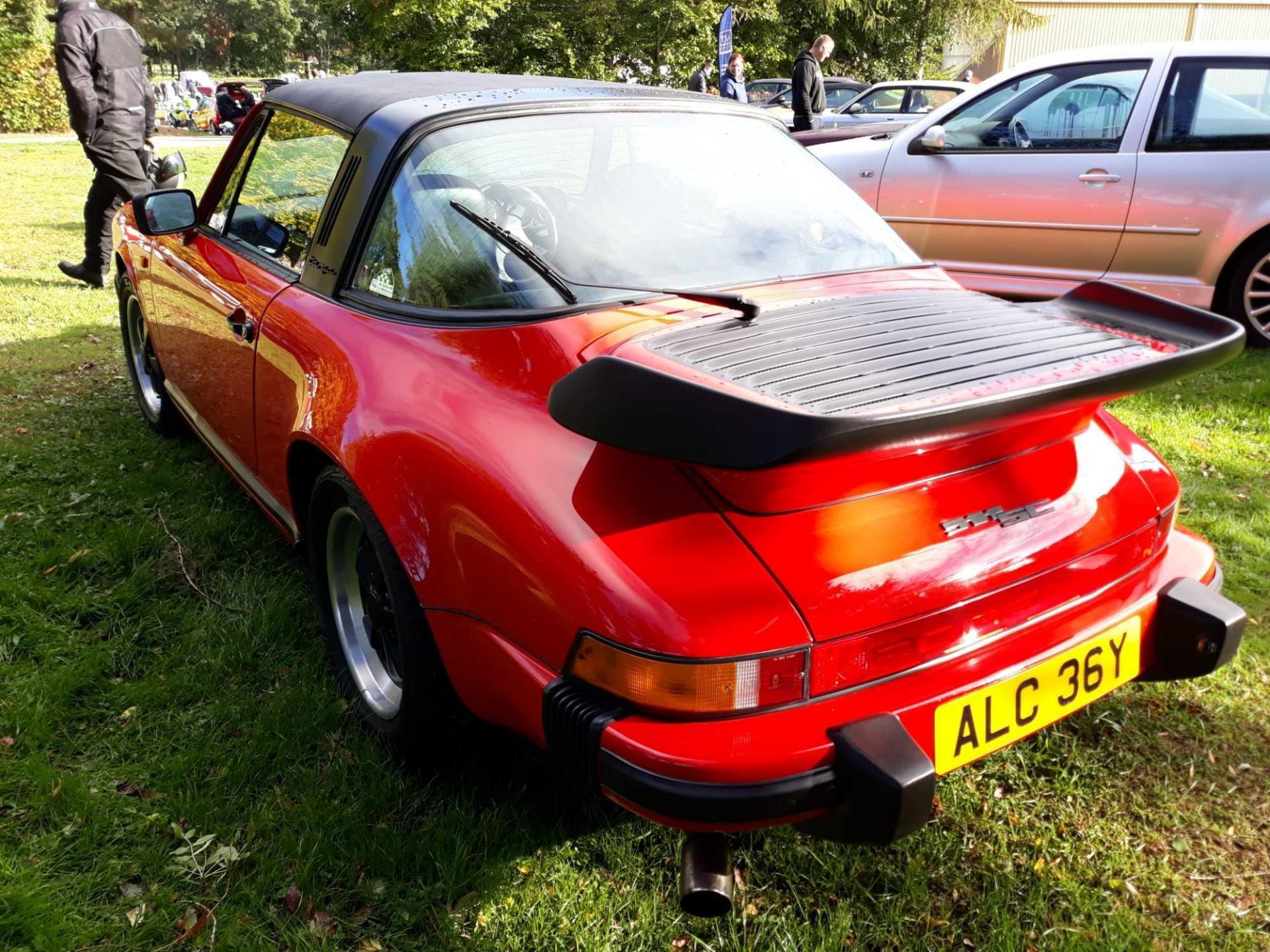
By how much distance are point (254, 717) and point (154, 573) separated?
1.02 metres

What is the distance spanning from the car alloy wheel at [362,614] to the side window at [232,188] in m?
1.50

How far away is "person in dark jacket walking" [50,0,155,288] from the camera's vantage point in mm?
6875

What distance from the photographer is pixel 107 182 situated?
23.6 ft

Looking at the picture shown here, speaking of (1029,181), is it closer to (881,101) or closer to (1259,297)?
(1259,297)

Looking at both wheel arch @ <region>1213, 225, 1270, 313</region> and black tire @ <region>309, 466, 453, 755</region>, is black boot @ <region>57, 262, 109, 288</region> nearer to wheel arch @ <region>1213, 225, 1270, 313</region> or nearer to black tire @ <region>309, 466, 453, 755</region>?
black tire @ <region>309, 466, 453, 755</region>

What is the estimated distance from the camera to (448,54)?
70.2 ft

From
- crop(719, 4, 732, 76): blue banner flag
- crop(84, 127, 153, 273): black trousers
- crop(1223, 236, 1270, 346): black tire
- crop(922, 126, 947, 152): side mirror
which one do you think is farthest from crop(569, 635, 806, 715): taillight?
crop(719, 4, 732, 76): blue banner flag

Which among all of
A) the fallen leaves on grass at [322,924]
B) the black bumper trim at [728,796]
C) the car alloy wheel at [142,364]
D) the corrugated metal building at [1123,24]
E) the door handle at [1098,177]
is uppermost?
the corrugated metal building at [1123,24]

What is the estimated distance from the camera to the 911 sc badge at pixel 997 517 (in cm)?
176

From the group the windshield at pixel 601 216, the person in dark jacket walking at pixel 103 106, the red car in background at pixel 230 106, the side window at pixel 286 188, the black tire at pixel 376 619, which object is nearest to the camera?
the black tire at pixel 376 619

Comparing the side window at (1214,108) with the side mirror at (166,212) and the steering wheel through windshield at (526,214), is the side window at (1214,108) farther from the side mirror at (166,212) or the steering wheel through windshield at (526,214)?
the side mirror at (166,212)

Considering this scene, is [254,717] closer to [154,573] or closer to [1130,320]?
[154,573]

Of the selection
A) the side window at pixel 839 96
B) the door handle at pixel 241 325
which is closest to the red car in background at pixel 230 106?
the side window at pixel 839 96

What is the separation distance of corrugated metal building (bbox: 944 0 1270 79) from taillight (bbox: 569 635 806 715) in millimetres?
32515
